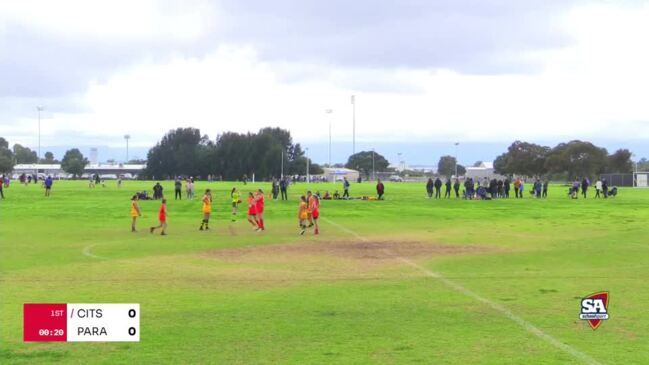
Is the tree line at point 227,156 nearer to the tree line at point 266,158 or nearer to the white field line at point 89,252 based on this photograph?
the tree line at point 266,158

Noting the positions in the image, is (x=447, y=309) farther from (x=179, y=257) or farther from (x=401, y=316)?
(x=179, y=257)

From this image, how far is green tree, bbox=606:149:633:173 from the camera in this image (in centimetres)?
13962

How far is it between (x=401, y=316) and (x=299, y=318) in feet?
5.01

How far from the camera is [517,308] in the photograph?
37.1 ft

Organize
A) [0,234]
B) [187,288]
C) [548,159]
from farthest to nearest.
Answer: [548,159] < [0,234] < [187,288]

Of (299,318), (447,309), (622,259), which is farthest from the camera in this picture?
(622,259)

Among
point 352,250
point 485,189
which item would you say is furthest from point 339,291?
point 485,189

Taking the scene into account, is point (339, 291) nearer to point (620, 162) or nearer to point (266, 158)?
point (266, 158)

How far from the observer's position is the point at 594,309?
30.3ft

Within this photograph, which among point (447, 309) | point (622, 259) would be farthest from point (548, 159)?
point (447, 309)
